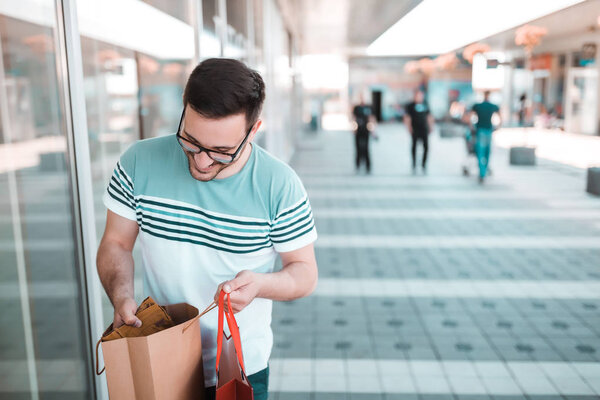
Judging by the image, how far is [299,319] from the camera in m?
4.49

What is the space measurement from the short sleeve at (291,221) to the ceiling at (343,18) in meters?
8.84

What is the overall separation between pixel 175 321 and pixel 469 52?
17750 mm

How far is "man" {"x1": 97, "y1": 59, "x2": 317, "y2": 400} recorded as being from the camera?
152cm

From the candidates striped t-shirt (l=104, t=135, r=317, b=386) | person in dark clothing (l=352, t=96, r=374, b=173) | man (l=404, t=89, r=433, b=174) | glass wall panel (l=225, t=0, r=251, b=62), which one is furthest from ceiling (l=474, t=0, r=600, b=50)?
striped t-shirt (l=104, t=135, r=317, b=386)

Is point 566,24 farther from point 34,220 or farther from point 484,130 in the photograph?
point 34,220

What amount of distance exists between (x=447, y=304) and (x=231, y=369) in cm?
359

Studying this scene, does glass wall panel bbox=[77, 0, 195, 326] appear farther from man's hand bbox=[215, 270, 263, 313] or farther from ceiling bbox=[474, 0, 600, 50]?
ceiling bbox=[474, 0, 600, 50]

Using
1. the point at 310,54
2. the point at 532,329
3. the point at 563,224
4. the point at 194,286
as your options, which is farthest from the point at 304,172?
the point at 310,54

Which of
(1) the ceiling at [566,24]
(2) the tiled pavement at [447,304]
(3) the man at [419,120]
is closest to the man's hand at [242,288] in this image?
(2) the tiled pavement at [447,304]

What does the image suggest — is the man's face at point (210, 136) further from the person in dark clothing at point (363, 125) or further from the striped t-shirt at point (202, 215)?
the person in dark clothing at point (363, 125)

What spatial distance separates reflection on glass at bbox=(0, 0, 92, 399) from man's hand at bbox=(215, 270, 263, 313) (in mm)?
802

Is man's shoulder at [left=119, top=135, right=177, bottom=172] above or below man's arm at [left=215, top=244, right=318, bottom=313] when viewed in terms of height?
above

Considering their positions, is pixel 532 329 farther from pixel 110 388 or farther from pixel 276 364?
pixel 110 388

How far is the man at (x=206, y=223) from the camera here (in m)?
1.52
